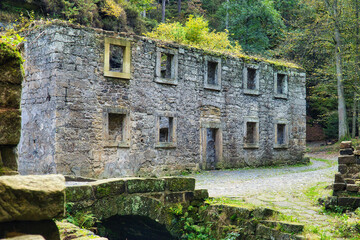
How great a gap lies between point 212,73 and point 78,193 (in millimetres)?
11879

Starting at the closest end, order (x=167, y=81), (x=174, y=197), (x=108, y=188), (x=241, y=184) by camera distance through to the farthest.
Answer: (x=108, y=188) < (x=174, y=197) < (x=241, y=184) < (x=167, y=81)

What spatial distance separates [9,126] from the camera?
275cm

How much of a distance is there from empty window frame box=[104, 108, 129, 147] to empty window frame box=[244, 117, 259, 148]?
6133 millimetres

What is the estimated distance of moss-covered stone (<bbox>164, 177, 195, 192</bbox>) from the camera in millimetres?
7309

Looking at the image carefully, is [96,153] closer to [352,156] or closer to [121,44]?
[121,44]

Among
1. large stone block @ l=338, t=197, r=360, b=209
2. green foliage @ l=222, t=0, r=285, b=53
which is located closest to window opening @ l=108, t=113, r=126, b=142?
large stone block @ l=338, t=197, r=360, b=209

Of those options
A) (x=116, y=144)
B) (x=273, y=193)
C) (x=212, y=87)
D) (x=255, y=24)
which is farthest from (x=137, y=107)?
(x=255, y=24)

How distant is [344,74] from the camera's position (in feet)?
87.3

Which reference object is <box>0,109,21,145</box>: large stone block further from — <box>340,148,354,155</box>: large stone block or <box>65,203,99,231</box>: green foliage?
<box>340,148,354,155</box>: large stone block

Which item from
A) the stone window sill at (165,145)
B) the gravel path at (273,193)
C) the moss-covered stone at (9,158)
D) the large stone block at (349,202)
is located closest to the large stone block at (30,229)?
the moss-covered stone at (9,158)

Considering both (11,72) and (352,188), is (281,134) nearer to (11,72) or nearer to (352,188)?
(352,188)

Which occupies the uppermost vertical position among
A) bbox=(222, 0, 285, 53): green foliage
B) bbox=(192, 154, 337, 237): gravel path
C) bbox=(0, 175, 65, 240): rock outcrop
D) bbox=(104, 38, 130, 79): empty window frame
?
bbox=(222, 0, 285, 53): green foliage

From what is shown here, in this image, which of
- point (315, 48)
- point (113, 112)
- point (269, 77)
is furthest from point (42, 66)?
point (315, 48)

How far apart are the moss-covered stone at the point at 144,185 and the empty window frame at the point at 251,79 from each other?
11.4 meters
